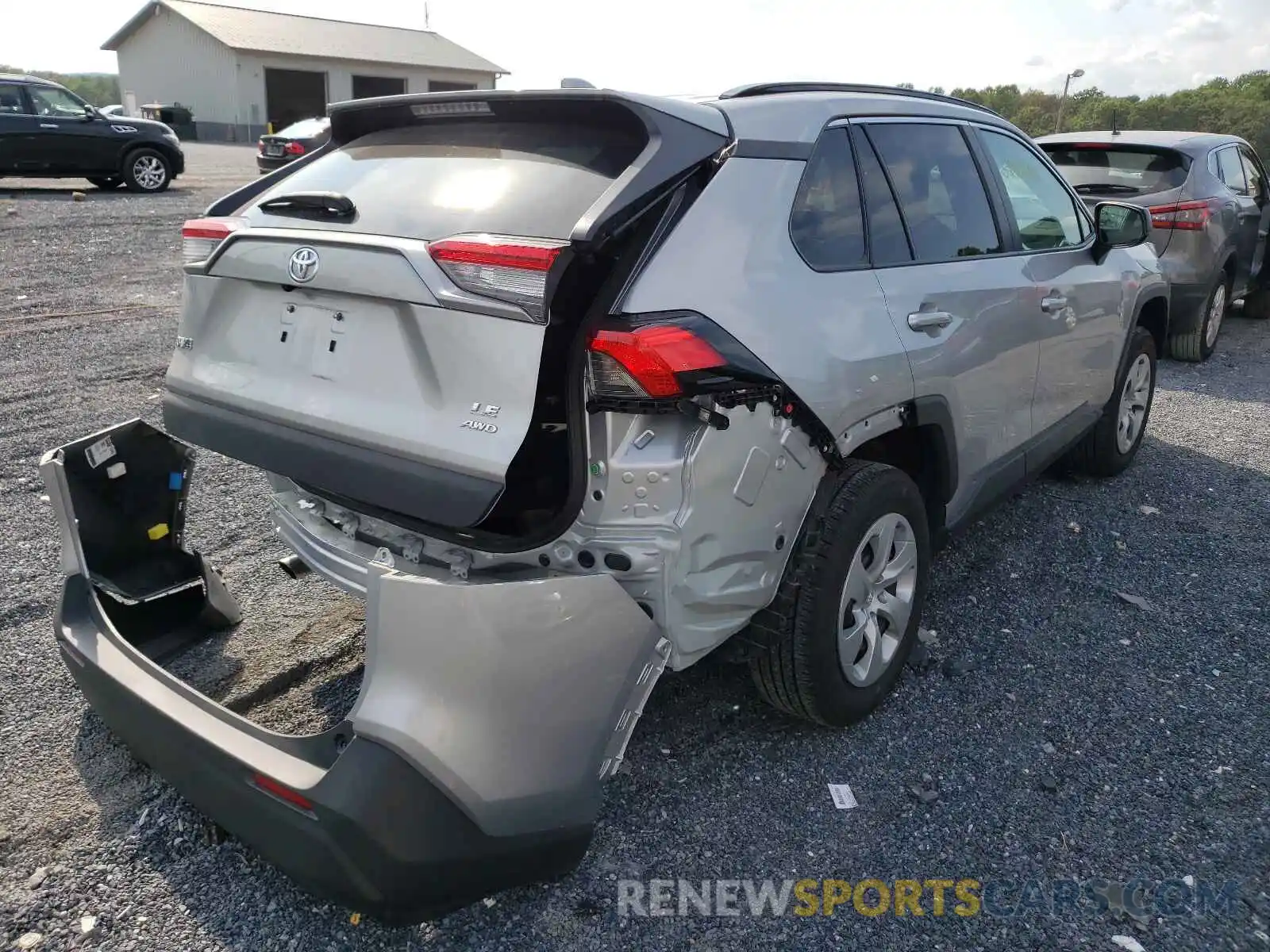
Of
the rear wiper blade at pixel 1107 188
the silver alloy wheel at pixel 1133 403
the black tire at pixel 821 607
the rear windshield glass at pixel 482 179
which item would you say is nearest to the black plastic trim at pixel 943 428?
the black tire at pixel 821 607

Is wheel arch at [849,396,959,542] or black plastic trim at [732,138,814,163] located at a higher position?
black plastic trim at [732,138,814,163]

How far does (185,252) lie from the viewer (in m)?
2.94

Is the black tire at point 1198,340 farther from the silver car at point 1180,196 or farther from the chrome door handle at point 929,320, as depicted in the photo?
the chrome door handle at point 929,320

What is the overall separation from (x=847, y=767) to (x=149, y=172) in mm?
16811

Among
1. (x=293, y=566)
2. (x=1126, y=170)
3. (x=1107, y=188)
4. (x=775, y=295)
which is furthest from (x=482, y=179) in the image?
(x=1126, y=170)

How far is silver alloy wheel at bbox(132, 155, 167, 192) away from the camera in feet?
52.0

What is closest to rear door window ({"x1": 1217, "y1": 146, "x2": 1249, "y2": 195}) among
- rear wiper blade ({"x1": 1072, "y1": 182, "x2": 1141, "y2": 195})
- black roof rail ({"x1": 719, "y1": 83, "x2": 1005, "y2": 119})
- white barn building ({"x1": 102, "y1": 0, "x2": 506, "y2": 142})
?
rear wiper blade ({"x1": 1072, "y1": 182, "x2": 1141, "y2": 195})

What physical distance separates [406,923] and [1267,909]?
82.4 inches

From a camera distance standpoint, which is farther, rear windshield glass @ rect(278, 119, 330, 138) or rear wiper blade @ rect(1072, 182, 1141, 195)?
rear windshield glass @ rect(278, 119, 330, 138)

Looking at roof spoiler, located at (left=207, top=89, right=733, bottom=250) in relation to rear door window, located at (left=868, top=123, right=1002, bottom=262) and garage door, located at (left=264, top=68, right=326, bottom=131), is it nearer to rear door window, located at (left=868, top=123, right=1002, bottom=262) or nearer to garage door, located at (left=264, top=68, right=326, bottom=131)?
rear door window, located at (left=868, top=123, right=1002, bottom=262)

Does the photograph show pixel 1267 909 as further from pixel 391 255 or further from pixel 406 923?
pixel 391 255

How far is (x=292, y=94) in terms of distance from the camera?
4281 cm

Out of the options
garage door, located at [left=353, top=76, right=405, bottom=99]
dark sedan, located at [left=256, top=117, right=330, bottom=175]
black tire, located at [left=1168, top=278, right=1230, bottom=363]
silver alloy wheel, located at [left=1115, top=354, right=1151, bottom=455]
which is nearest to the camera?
silver alloy wheel, located at [left=1115, top=354, right=1151, bottom=455]

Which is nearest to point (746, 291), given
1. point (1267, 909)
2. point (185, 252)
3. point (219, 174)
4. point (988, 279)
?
point (988, 279)
